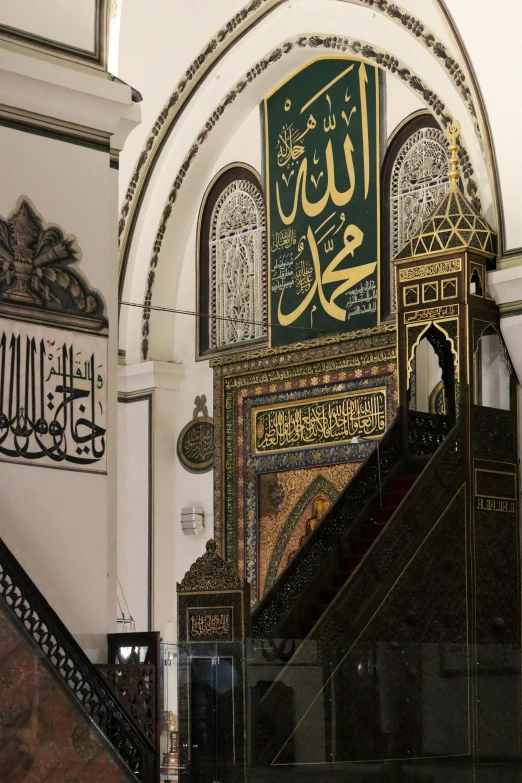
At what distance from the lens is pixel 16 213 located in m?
6.28

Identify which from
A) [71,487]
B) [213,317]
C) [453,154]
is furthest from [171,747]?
[213,317]

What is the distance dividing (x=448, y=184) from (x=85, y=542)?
14.2 ft

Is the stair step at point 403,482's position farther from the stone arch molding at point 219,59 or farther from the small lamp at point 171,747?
the small lamp at point 171,747

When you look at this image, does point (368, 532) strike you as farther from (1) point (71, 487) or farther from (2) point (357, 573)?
(1) point (71, 487)

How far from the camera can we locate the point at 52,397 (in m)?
6.28

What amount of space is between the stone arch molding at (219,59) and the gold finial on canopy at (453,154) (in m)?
0.15

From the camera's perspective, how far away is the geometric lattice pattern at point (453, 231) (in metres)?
8.58

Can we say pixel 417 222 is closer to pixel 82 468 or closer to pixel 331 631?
pixel 331 631

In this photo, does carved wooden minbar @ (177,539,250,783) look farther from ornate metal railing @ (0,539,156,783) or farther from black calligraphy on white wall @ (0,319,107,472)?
black calligraphy on white wall @ (0,319,107,472)

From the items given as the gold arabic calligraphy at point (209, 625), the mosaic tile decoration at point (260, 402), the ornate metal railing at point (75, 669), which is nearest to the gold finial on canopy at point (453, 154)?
the mosaic tile decoration at point (260, 402)

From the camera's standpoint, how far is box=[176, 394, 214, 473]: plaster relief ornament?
1117 centimetres

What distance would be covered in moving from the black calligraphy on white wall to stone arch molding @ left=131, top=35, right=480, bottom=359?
3493mm

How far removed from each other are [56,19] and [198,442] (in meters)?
5.23

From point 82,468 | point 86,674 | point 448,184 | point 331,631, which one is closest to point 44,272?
point 82,468
